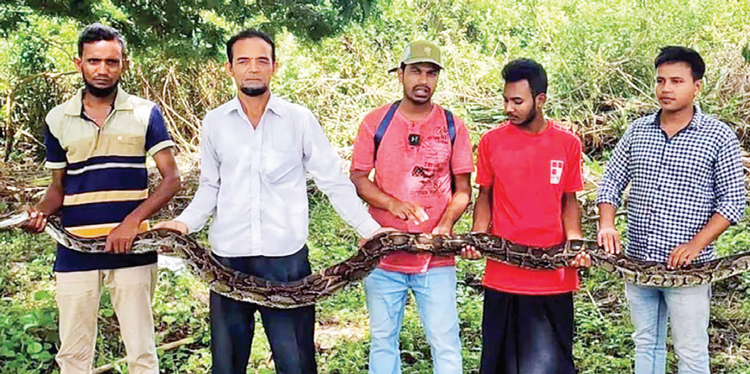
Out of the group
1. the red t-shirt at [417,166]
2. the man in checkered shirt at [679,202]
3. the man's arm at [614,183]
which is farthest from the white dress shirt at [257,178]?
the man in checkered shirt at [679,202]

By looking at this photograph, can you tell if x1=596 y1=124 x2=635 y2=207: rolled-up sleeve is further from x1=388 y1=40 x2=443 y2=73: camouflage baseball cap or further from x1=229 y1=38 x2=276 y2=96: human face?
x1=229 y1=38 x2=276 y2=96: human face

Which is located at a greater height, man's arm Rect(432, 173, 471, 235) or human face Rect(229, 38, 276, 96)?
human face Rect(229, 38, 276, 96)

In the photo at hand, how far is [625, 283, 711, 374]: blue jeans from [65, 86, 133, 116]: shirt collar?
115 inches

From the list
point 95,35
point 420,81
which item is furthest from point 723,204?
point 95,35

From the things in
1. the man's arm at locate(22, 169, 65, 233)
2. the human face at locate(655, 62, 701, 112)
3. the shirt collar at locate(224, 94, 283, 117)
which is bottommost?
the man's arm at locate(22, 169, 65, 233)

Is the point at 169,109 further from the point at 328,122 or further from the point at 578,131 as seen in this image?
the point at 578,131

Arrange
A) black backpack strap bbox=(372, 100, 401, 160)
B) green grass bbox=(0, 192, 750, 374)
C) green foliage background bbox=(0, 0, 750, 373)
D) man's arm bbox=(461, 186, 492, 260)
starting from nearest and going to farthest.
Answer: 1. black backpack strap bbox=(372, 100, 401, 160)
2. man's arm bbox=(461, 186, 492, 260)
3. green grass bbox=(0, 192, 750, 374)
4. green foliage background bbox=(0, 0, 750, 373)

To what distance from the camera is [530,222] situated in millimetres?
3918

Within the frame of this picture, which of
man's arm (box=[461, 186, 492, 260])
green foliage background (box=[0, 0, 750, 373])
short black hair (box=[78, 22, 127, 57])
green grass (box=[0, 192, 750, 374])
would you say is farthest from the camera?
green foliage background (box=[0, 0, 750, 373])

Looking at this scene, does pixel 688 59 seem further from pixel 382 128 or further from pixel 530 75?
pixel 382 128

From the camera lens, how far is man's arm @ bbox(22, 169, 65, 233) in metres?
3.90

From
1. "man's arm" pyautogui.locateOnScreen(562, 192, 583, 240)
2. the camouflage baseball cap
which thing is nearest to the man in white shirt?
the camouflage baseball cap

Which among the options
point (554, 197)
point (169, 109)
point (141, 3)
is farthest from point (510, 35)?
point (554, 197)

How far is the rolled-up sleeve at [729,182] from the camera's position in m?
3.71
